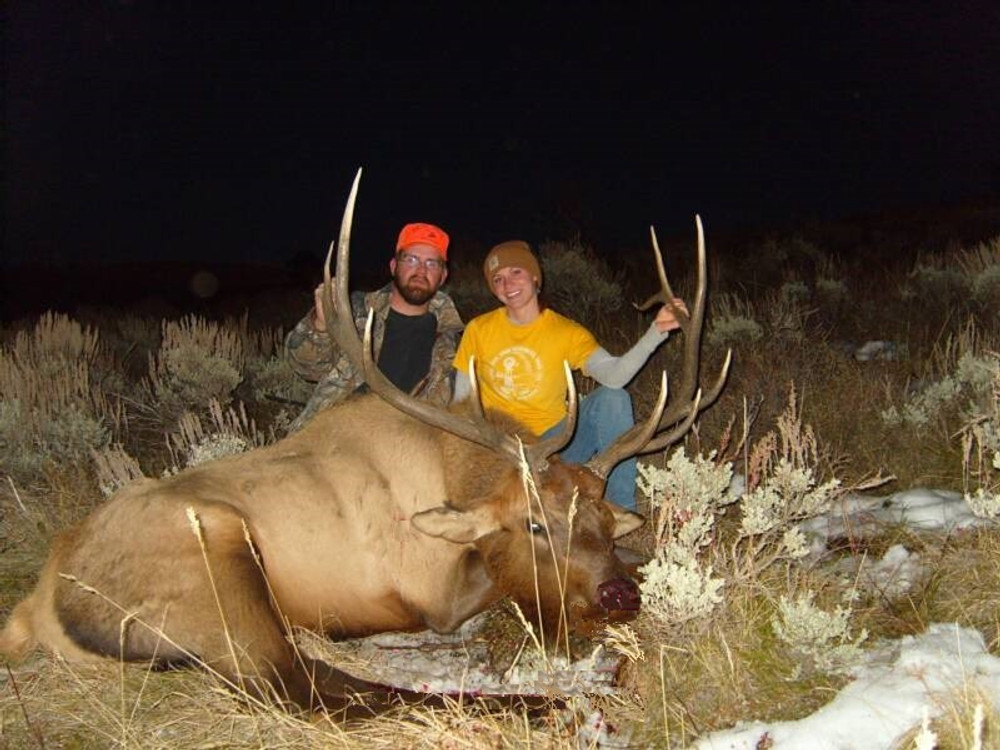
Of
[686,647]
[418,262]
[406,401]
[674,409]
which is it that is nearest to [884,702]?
[686,647]

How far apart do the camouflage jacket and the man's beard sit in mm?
171

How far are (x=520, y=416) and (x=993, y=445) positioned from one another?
250cm

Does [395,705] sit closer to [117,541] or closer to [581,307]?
[117,541]

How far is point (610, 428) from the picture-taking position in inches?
190

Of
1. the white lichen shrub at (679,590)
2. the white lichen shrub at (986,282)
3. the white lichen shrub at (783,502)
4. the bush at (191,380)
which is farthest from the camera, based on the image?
the white lichen shrub at (986,282)

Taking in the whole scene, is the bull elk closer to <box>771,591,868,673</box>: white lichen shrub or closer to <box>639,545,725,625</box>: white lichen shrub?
<box>639,545,725,625</box>: white lichen shrub

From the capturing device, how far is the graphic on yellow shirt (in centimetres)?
474

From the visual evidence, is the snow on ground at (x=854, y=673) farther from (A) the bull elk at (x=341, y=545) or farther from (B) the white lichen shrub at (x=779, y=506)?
(B) the white lichen shrub at (x=779, y=506)

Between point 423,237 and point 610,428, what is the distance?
165 centimetres

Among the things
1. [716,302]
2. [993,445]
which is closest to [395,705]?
[993,445]

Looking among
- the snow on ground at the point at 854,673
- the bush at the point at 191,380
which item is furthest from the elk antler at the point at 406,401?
the bush at the point at 191,380

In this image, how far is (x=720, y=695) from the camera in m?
2.86

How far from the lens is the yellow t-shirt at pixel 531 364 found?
4746mm

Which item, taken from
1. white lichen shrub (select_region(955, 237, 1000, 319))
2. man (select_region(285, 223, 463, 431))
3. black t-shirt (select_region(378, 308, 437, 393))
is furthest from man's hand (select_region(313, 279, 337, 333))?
white lichen shrub (select_region(955, 237, 1000, 319))
